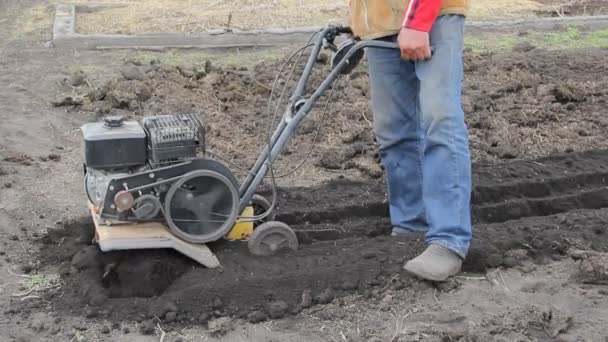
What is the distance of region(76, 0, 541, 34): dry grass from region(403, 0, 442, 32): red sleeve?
18.5 feet

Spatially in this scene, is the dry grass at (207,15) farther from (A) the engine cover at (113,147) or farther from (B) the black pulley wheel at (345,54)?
(A) the engine cover at (113,147)

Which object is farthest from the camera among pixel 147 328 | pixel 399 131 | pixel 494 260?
pixel 399 131

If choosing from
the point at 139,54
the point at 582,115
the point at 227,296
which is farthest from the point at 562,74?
the point at 227,296

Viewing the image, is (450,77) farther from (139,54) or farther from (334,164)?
(139,54)

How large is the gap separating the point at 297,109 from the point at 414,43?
746 mm

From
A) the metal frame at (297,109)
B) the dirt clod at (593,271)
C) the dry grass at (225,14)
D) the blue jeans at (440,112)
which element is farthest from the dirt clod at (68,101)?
the dirt clod at (593,271)

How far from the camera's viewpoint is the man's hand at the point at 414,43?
4.16 meters

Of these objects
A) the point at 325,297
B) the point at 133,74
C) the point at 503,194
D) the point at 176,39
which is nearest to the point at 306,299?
the point at 325,297

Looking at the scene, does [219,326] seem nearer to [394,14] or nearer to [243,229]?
[243,229]

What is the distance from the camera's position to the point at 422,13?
411cm

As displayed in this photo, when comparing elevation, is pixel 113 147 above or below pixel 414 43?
below

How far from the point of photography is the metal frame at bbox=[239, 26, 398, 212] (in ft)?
14.3

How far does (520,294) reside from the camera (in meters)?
4.31

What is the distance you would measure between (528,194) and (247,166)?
5.96 ft
